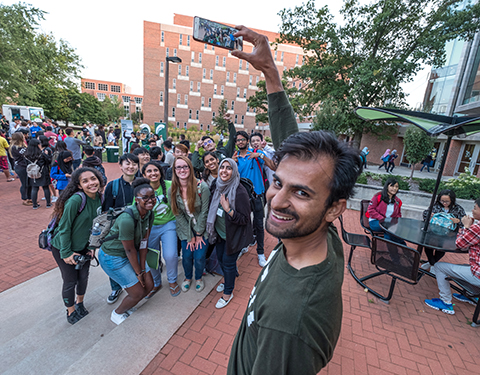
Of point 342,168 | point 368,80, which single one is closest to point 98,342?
point 342,168

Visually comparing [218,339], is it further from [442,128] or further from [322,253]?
[442,128]

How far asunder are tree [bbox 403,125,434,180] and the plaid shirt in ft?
29.8

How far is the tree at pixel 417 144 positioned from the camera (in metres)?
10.6

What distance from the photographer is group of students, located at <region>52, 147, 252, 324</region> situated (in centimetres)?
265

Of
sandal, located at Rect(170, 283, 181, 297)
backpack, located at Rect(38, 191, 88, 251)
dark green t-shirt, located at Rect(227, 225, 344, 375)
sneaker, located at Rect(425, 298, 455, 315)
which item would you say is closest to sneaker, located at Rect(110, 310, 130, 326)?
sandal, located at Rect(170, 283, 181, 297)

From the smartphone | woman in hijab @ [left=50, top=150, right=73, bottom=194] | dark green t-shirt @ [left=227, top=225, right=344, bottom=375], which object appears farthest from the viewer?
woman in hijab @ [left=50, top=150, right=73, bottom=194]

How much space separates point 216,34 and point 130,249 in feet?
7.79

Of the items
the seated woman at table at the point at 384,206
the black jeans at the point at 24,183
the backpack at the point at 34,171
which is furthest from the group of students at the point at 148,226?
the black jeans at the point at 24,183

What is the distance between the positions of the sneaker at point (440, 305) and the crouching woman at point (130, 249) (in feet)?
13.7

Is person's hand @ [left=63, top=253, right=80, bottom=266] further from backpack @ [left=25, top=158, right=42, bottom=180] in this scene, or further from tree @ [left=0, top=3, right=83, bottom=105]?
tree @ [left=0, top=3, right=83, bottom=105]

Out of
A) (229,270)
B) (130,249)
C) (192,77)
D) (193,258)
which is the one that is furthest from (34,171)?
(192,77)

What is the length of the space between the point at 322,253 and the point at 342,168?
33 cm

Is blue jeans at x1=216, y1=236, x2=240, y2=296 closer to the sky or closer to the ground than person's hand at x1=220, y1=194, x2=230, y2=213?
closer to the ground

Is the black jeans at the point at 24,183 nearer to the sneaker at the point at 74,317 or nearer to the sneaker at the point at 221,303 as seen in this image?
the sneaker at the point at 74,317
